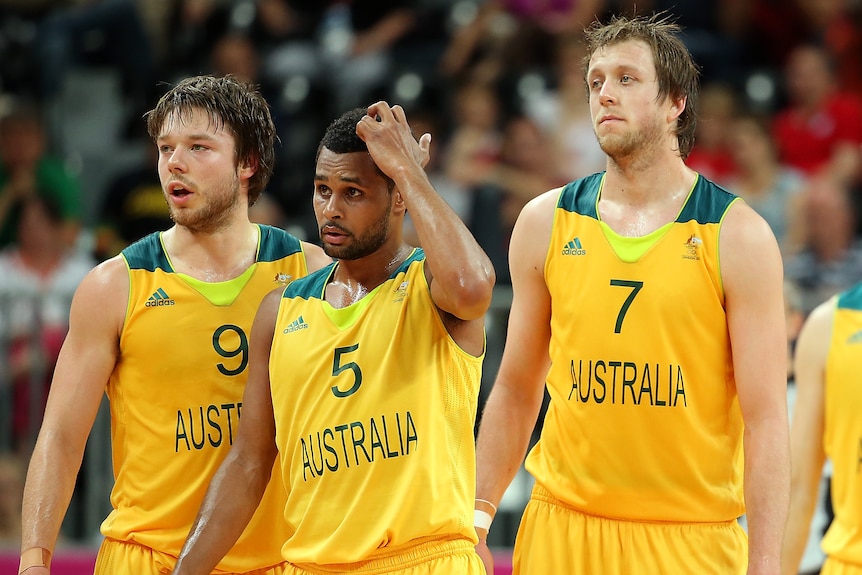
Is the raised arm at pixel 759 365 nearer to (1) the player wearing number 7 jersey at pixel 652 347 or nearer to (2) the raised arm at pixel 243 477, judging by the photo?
(1) the player wearing number 7 jersey at pixel 652 347

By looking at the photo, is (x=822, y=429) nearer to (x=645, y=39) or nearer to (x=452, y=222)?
(x=645, y=39)

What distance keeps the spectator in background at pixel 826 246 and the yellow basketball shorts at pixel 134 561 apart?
5177 millimetres

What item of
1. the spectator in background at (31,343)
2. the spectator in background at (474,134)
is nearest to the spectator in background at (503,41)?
the spectator in background at (474,134)

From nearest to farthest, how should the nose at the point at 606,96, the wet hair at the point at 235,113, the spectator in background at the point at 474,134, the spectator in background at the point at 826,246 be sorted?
the nose at the point at 606,96
the wet hair at the point at 235,113
the spectator in background at the point at 826,246
the spectator in background at the point at 474,134

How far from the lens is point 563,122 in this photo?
34.2ft

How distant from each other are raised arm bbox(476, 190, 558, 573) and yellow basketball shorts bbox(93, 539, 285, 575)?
834 mm

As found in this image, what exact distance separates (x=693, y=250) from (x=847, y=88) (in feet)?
24.5

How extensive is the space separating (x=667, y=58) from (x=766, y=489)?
1463 mm

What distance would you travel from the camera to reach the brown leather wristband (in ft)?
14.3

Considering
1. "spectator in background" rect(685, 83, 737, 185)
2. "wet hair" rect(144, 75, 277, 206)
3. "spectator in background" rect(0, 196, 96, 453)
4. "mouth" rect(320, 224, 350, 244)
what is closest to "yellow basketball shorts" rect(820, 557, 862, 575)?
"mouth" rect(320, 224, 350, 244)

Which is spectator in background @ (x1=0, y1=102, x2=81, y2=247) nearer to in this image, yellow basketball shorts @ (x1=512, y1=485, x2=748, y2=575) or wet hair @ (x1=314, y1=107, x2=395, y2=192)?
wet hair @ (x1=314, y1=107, x2=395, y2=192)

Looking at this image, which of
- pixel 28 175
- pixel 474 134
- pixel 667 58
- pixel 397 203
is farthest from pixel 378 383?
pixel 28 175

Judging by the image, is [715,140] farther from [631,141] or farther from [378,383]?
[378,383]

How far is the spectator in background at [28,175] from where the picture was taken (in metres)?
10.0
